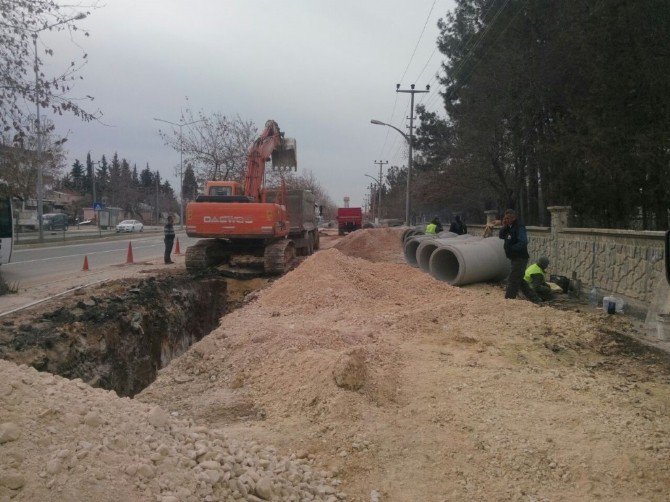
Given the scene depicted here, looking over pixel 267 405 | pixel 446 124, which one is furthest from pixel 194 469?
pixel 446 124

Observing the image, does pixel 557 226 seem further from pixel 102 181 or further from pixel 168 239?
pixel 102 181

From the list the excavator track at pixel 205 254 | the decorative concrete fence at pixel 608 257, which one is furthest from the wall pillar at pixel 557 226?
the excavator track at pixel 205 254

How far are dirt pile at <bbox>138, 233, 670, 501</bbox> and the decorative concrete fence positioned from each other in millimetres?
1546

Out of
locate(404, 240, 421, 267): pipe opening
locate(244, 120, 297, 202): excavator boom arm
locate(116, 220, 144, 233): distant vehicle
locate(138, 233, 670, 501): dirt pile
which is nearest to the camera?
locate(138, 233, 670, 501): dirt pile

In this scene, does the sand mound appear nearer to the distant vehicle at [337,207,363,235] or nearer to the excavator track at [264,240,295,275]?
the excavator track at [264,240,295,275]

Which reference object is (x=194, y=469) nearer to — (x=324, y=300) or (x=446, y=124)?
(x=324, y=300)

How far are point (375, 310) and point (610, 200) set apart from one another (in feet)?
36.0

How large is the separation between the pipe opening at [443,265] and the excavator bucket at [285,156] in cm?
582

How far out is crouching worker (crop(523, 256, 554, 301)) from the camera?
409 inches

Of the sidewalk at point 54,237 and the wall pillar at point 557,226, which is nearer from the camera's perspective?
the wall pillar at point 557,226

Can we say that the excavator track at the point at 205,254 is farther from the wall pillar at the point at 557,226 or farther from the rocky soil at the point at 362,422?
the wall pillar at the point at 557,226

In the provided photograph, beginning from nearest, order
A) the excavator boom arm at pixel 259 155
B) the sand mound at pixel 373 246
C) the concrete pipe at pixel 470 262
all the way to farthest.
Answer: the concrete pipe at pixel 470 262, the excavator boom arm at pixel 259 155, the sand mound at pixel 373 246

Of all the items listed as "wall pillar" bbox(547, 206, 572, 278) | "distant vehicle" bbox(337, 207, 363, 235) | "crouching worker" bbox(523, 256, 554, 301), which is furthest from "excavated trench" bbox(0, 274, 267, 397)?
"distant vehicle" bbox(337, 207, 363, 235)

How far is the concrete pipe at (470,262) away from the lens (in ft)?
37.7
